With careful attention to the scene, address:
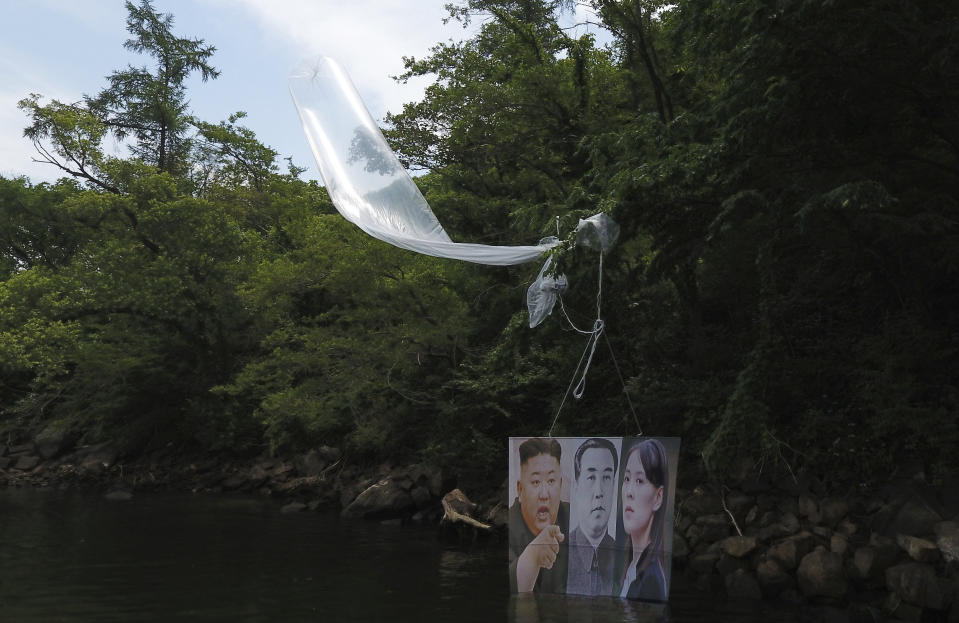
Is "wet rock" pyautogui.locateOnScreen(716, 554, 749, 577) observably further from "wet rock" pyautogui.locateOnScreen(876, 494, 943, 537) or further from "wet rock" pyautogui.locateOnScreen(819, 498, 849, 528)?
"wet rock" pyautogui.locateOnScreen(876, 494, 943, 537)

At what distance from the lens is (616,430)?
12.9 metres

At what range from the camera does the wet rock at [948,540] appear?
25.1 feet

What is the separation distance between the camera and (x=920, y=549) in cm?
787

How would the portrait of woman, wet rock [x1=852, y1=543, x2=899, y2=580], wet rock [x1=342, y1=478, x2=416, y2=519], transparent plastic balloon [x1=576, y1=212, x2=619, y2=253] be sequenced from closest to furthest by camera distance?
the portrait of woman < transparent plastic balloon [x1=576, y1=212, x2=619, y2=253] < wet rock [x1=852, y1=543, x2=899, y2=580] < wet rock [x1=342, y1=478, x2=416, y2=519]

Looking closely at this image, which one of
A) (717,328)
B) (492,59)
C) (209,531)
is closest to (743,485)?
(717,328)

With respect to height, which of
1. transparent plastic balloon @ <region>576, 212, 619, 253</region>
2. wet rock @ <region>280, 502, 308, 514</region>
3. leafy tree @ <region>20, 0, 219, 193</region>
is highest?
leafy tree @ <region>20, 0, 219, 193</region>

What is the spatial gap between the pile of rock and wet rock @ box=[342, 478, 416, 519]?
638 centimetres

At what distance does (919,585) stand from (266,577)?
23.0 ft

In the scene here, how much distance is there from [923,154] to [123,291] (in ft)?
63.5

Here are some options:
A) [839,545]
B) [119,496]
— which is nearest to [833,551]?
[839,545]

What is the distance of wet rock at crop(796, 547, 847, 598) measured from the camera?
8.19 metres

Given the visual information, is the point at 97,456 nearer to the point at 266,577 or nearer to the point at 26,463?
the point at 26,463

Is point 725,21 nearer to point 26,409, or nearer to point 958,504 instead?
point 958,504

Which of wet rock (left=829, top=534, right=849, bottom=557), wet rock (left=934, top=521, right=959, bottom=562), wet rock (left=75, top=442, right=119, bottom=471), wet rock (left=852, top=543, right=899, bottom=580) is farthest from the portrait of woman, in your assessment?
wet rock (left=75, top=442, right=119, bottom=471)
